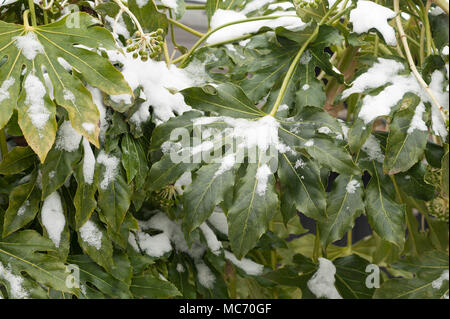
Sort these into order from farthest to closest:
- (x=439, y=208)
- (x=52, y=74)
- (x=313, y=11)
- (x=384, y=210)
Answer: 1. (x=439, y=208)
2. (x=313, y=11)
3. (x=384, y=210)
4. (x=52, y=74)

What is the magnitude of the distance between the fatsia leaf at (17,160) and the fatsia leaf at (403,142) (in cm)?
50

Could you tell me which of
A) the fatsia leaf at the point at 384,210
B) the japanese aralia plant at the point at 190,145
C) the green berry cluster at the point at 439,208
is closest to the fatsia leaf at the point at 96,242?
the japanese aralia plant at the point at 190,145

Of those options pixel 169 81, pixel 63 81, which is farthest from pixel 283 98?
pixel 63 81

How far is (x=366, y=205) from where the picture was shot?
0.75 metres

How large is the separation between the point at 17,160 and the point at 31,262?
142mm

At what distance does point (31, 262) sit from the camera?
685mm

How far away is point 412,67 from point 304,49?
0.17m

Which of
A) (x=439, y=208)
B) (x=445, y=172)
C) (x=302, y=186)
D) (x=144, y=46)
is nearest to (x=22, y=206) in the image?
(x=144, y=46)

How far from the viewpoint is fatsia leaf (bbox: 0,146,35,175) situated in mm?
695

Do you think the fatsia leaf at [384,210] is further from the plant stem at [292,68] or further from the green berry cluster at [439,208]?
the green berry cluster at [439,208]

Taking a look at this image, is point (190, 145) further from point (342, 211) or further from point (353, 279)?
point (353, 279)

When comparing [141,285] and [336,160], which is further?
[141,285]

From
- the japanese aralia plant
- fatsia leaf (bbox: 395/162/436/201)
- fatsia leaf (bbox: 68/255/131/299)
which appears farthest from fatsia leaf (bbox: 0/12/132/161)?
fatsia leaf (bbox: 395/162/436/201)
